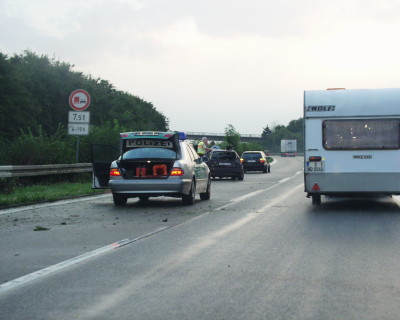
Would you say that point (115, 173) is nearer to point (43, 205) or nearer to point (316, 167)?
point (43, 205)

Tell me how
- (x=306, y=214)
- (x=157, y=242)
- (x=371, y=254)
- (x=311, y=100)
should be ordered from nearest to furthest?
1. (x=371, y=254)
2. (x=157, y=242)
3. (x=306, y=214)
4. (x=311, y=100)

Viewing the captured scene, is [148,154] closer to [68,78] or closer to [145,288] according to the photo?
[145,288]

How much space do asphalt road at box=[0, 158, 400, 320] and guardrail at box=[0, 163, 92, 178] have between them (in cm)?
438

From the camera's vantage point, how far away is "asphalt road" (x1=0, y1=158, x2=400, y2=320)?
5.35 meters

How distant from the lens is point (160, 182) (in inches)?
613

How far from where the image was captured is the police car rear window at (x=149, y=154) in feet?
52.0

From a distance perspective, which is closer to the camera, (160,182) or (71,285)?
(71,285)

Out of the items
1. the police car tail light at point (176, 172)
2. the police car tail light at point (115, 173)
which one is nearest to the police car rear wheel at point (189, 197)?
the police car tail light at point (176, 172)

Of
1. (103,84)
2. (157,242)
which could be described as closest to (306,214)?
(157,242)

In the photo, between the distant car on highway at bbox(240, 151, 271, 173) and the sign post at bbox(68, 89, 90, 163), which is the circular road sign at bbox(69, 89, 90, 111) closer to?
the sign post at bbox(68, 89, 90, 163)

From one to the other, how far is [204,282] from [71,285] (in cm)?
120

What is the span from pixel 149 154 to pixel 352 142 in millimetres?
4533

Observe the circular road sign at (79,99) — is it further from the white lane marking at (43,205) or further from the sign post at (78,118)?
the white lane marking at (43,205)

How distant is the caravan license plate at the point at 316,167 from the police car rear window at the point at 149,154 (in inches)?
125
